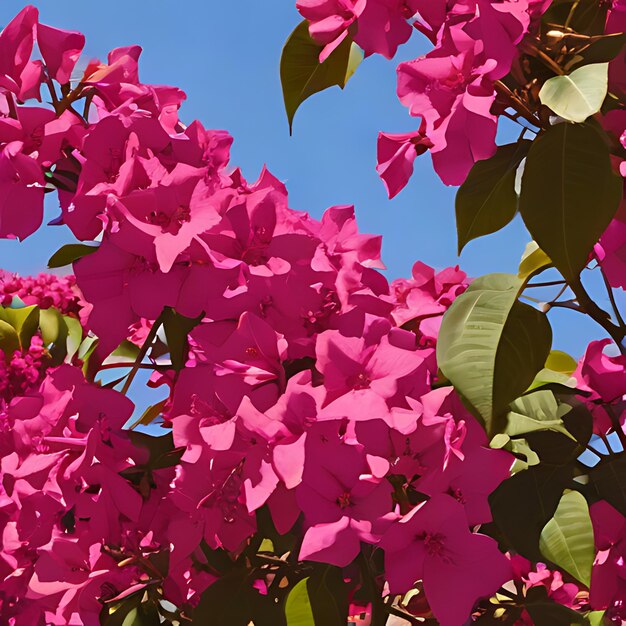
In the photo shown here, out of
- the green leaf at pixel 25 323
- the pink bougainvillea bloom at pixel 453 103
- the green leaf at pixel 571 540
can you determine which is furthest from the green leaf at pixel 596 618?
the green leaf at pixel 25 323

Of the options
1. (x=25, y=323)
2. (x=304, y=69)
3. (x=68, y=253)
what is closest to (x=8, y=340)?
(x=25, y=323)

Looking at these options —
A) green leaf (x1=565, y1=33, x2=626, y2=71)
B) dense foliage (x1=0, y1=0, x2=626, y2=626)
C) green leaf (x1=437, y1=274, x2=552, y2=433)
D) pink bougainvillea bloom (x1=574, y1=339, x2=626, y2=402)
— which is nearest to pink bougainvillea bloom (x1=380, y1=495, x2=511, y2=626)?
dense foliage (x1=0, y1=0, x2=626, y2=626)

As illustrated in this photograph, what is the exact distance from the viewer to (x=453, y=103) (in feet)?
2.63

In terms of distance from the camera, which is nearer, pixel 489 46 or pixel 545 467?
pixel 489 46

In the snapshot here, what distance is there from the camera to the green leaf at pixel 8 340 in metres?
1.30

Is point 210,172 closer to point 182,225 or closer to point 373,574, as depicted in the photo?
point 182,225

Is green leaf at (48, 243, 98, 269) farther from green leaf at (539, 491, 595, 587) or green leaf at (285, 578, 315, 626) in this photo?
green leaf at (539, 491, 595, 587)

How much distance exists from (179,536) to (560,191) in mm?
507

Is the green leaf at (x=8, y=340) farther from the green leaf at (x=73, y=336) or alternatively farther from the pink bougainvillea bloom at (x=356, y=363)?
the pink bougainvillea bloom at (x=356, y=363)

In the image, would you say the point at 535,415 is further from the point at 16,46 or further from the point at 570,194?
the point at 16,46

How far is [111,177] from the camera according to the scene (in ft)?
2.97

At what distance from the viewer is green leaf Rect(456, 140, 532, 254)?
0.87 meters

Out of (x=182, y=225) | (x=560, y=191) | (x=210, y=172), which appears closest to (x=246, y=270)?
(x=182, y=225)

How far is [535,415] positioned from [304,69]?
0.51 metres
